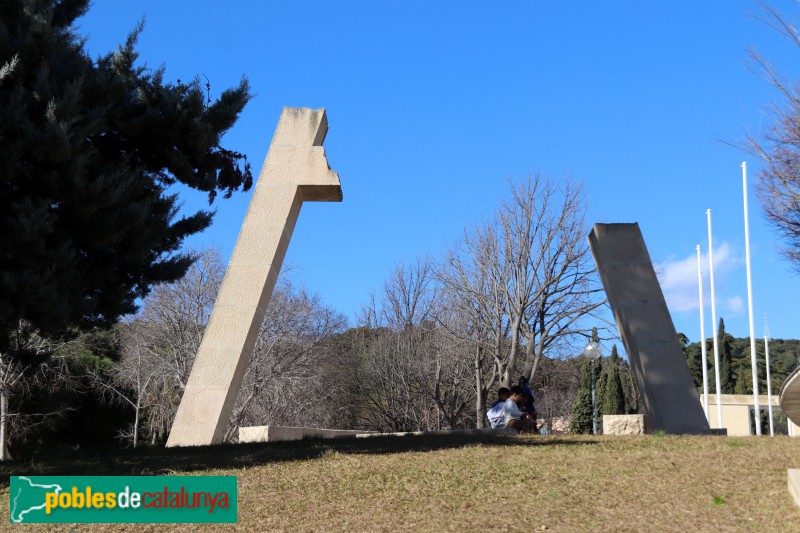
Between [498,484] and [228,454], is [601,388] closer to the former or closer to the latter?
[228,454]

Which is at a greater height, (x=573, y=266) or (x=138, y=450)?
(x=573, y=266)

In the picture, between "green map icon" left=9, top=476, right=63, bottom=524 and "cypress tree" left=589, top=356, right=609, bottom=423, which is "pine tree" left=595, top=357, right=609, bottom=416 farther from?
"green map icon" left=9, top=476, right=63, bottom=524

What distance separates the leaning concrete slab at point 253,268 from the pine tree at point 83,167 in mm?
1072

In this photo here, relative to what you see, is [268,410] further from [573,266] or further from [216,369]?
[216,369]

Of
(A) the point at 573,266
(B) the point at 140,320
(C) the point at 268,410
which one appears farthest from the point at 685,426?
(B) the point at 140,320

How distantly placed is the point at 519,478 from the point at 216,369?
6.73m

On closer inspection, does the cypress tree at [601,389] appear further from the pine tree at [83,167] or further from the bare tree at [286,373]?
the pine tree at [83,167]

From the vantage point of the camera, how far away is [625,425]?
14.7 m

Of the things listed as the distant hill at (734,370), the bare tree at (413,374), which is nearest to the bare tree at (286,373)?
the bare tree at (413,374)

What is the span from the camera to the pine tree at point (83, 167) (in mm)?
9781

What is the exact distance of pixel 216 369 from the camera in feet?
43.2

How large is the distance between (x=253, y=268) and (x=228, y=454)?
13.4 feet

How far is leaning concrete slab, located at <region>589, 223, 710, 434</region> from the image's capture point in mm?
13273

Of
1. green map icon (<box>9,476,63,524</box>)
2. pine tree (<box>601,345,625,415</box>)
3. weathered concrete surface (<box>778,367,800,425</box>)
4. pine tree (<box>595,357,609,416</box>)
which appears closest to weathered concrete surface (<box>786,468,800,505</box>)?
weathered concrete surface (<box>778,367,800,425</box>)
